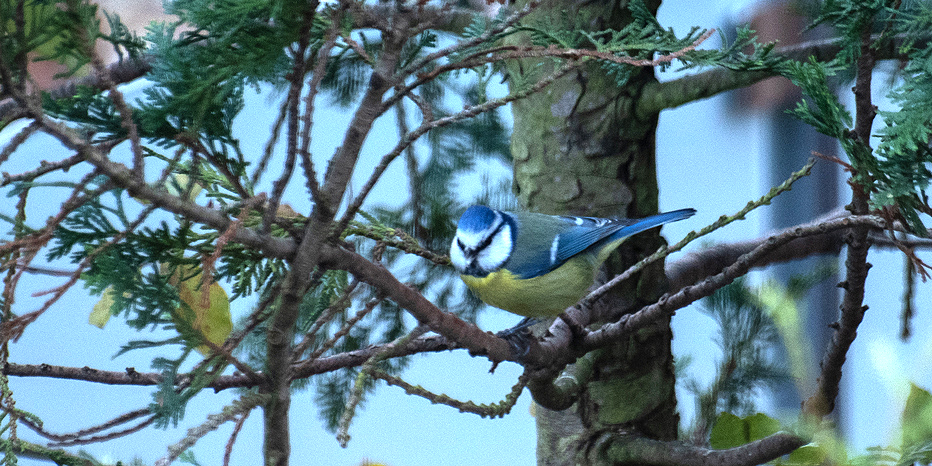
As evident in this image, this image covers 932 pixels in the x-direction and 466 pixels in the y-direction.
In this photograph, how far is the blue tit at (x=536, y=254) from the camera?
739 mm

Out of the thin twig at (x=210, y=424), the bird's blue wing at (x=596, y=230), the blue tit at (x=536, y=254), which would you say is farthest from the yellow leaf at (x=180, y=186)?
the bird's blue wing at (x=596, y=230)

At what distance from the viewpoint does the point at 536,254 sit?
0.76 metres

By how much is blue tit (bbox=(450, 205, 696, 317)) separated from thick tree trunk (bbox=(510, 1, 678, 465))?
0.03 metres

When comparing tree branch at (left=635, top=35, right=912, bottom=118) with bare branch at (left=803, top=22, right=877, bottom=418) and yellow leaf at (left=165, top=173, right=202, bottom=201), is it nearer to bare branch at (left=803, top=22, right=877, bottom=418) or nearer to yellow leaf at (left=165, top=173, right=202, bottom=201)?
bare branch at (left=803, top=22, right=877, bottom=418)

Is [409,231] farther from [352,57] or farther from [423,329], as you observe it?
[423,329]

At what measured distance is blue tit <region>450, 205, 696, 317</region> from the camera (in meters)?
0.74

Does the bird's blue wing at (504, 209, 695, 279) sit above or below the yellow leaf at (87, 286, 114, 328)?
above

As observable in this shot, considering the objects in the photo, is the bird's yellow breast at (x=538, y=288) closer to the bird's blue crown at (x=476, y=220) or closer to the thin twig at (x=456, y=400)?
the bird's blue crown at (x=476, y=220)

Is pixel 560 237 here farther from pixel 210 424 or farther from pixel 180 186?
pixel 210 424

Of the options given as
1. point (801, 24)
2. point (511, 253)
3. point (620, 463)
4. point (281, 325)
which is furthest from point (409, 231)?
point (801, 24)

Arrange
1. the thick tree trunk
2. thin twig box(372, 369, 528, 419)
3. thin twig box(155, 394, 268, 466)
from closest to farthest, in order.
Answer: thin twig box(155, 394, 268, 466) < thin twig box(372, 369, 528, 419) < the thick tree trunk

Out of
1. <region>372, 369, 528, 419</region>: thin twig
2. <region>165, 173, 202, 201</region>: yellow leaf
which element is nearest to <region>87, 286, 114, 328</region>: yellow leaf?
<region>165, 173, 202, 201</region>: yellow leaf

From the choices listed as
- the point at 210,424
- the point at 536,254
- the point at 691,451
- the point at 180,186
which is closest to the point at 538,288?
the point at 536,254

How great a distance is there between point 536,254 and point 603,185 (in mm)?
104
